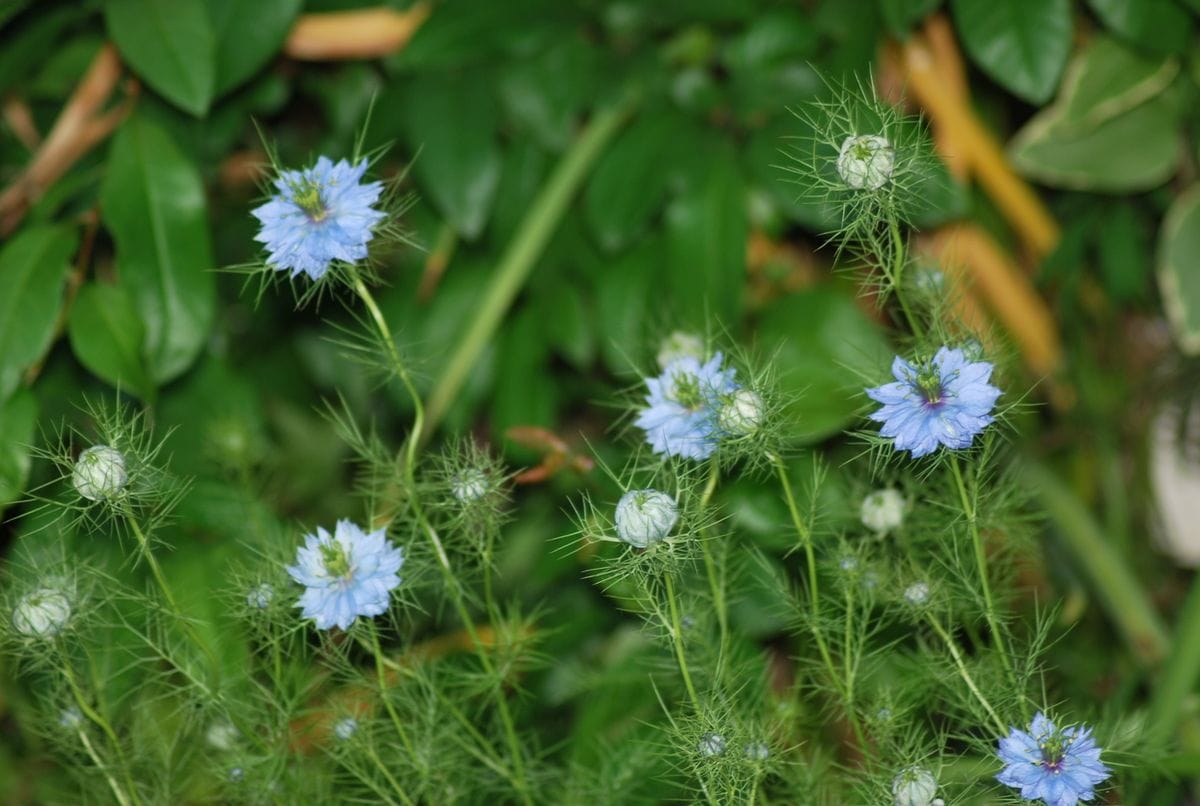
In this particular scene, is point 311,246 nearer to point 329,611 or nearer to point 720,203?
point 329,611

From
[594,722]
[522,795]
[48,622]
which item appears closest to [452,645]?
[594,722]

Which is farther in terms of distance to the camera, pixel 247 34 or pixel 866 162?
pixel 247 34

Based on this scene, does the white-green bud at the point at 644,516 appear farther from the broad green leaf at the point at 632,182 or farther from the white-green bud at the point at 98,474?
the broad green leaf at the point at 632,182

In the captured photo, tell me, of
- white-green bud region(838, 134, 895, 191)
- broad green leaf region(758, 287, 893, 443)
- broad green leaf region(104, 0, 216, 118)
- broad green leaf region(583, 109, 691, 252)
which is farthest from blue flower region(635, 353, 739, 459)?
broad green leaf region(104, 0, 216, 118)

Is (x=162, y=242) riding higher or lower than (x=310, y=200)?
higher

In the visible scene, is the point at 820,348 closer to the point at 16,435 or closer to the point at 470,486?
the point at 470,486

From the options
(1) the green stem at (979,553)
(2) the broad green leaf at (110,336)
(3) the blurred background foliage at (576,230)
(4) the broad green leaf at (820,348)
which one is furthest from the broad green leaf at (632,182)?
(1) the green stem at (979,553)

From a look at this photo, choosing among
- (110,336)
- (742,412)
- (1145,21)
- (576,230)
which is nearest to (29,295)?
(110,336)
